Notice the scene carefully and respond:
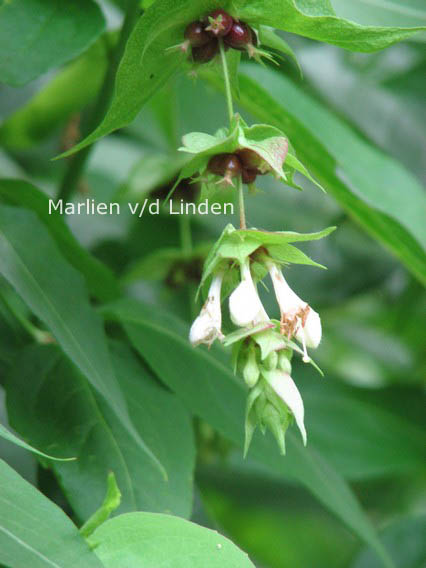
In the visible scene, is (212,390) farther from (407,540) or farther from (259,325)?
(407,540)

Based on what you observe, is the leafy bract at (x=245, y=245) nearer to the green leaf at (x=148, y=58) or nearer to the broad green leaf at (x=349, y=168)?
the green leaf at (x=148, y=58)

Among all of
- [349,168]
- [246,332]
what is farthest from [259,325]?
[349,168]

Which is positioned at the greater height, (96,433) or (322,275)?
(96,433)

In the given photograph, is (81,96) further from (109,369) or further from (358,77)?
(109,369)

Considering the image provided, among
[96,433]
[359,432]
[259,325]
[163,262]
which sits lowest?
[359,432]

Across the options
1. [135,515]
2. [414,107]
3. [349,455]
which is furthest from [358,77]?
[135,515]

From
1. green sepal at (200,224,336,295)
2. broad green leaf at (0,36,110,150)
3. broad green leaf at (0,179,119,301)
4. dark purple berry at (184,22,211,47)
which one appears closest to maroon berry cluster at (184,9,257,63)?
dark purple berry at (184,22,211,47)
